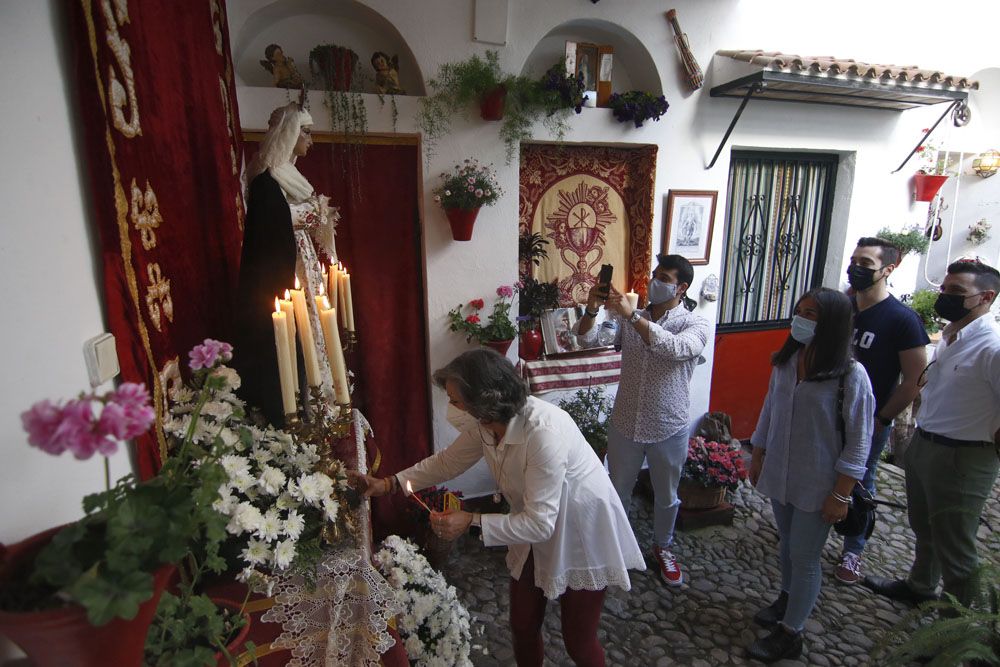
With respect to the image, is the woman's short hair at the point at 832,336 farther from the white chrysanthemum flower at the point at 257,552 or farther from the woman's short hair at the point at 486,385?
the white chrysanthemum flower at the point at 257,552

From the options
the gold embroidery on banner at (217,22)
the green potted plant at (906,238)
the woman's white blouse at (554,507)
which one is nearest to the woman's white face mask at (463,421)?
the woman's white blouse at (554,507)

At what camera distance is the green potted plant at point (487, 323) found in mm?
3773

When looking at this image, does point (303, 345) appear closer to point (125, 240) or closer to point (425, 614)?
point (125, 240)

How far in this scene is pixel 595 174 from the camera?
423cm

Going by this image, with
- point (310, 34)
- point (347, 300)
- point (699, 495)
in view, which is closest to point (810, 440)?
point (699, 495)

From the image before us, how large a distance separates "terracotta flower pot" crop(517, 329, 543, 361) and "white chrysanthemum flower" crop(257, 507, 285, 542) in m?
2.97

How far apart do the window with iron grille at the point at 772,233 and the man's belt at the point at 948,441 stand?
2.28m

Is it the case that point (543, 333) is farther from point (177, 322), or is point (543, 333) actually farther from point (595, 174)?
point (177, 322)

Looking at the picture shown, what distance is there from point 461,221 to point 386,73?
1.04 meters

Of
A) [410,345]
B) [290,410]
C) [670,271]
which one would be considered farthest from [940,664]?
[410,345]

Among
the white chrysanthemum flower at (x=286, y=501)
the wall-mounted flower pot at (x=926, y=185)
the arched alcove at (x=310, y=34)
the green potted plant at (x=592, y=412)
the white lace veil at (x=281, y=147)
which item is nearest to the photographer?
the white chrysanthemum flower at (x=286, y=501)

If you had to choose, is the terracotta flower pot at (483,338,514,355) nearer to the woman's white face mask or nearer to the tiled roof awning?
the woman's white face mask

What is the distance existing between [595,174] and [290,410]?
3467 millimetres

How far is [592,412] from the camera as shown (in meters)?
4.11
